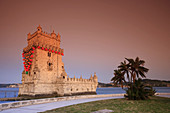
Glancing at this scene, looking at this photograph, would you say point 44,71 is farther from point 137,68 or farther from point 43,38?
point 137,68

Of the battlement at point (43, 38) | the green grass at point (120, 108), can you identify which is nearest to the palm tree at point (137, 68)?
the green grass at point (120, 108)

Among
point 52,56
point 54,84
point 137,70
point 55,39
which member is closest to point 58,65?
point 52,56

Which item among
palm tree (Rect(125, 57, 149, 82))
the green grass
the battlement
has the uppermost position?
the battlement

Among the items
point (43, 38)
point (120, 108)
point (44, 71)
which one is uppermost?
point (43, 38)

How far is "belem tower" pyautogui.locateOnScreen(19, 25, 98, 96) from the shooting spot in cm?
2954

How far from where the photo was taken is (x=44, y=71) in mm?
31250

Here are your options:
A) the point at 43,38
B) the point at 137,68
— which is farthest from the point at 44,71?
the point at 137,68

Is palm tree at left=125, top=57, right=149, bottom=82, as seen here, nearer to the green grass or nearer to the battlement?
the green grass

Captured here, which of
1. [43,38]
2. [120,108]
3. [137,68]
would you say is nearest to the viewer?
[120,108]

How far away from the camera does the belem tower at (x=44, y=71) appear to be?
96.9 feet

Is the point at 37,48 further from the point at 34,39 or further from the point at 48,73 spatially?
the point at 48,73

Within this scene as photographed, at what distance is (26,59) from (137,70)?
88.2 feet

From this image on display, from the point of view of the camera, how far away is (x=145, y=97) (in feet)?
61.9

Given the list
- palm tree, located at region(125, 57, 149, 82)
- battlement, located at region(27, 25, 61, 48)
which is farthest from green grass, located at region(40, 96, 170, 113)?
battlement, located at region(27, 25, 61, 48)
